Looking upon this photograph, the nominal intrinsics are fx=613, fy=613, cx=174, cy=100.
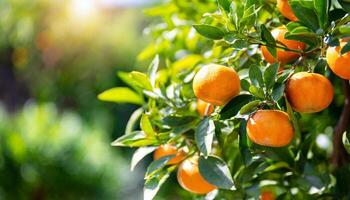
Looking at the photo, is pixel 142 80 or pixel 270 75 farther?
pixel 142 80

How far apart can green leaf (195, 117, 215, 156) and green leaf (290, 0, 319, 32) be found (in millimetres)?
141

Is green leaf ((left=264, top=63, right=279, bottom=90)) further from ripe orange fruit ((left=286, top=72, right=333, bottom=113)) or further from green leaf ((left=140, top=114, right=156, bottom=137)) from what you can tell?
green leaf ((left=140, top=114, right=156, bottom=137))

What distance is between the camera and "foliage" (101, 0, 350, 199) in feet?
1.91

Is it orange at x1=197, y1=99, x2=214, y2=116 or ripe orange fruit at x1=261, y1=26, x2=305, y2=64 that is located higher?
ripe orange fruit at x1=261, y1=26, x2=305, y2=64

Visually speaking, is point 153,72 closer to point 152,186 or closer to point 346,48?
point 152,186

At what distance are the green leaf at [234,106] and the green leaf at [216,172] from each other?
0.21ft

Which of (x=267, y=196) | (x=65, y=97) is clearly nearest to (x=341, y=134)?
(x=267, y=196)

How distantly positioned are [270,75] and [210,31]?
0.25ft

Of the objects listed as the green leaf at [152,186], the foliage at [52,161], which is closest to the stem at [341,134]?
the green leaf at [152,186]

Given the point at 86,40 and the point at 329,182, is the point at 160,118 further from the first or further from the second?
the point at 86,40

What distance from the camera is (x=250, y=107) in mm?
589

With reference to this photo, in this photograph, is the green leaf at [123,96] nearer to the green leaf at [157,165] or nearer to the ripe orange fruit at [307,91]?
the green leaf at [157,165]

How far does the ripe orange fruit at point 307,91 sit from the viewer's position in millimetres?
562

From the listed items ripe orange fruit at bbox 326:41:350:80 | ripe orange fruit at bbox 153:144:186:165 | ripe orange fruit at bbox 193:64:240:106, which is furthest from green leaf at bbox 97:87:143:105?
ripe orange fruit at bbox 326:41:350:80
